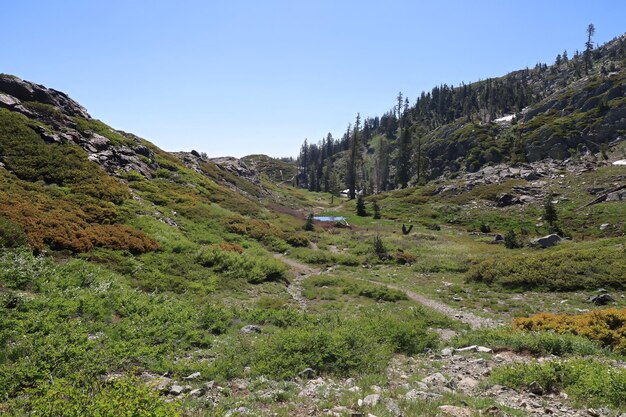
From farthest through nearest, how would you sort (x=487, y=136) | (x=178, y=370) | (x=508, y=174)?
(x=487, y=136), (x=508, y=174), (x=178, y=370)

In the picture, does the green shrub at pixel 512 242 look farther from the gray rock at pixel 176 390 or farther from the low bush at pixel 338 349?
the gray rock at pixel 176 390

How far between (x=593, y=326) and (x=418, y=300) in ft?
35.7

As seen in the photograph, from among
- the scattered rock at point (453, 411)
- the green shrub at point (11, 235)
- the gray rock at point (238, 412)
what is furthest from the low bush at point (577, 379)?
the green shrub at point (11, 235)

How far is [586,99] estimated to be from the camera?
389 ft

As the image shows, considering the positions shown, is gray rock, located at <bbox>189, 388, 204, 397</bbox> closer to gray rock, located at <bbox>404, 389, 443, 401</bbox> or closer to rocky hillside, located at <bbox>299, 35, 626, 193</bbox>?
gray rock, located at <bbox>404, 389, 443, 401</bbox>

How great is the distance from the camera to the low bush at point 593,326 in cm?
1262

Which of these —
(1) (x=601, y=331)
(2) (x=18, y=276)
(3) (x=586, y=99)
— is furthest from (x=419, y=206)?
(3) (x=586, y=99)

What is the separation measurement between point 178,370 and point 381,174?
138 metres

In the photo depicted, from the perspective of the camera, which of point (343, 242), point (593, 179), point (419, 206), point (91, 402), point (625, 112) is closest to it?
point (91, 402)

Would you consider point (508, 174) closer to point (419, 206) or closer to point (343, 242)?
point (419, 206)

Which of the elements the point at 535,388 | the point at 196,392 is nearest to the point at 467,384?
the point at 535,388

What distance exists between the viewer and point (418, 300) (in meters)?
23.5

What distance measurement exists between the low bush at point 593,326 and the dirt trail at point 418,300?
108 inches

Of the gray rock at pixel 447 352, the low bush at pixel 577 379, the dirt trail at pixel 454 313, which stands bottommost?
the dirt trail at pixel 454 313
